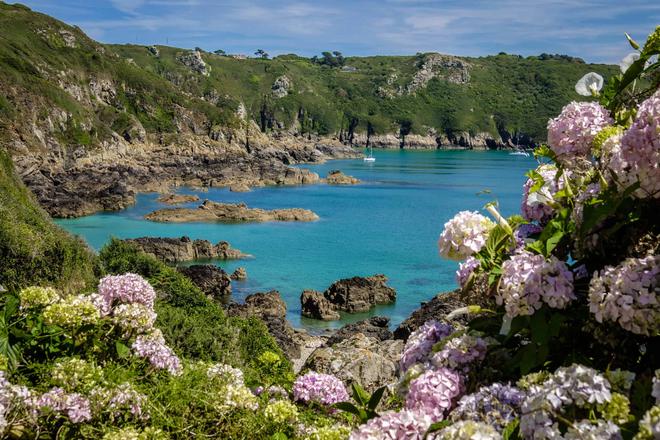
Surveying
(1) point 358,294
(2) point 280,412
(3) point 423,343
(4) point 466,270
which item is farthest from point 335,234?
(3) point 423,343

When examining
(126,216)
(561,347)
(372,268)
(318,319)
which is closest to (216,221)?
(126,216)

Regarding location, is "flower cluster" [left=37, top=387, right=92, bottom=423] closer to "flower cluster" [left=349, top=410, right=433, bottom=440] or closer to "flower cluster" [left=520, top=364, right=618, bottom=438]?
"flower cluster" [left=349, top=410, right=433, bottom=440]

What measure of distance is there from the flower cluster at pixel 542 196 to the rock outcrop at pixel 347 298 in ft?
83.3

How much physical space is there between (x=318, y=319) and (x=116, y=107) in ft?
313

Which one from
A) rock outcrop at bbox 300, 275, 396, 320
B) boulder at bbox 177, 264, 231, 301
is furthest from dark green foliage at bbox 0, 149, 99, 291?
rock outcrop at bbox 300, 275, 396, 320

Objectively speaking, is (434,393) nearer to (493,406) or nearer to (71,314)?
(493,406)

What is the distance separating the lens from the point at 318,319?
28.2 m

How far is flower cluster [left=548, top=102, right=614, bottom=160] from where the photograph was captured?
300cm

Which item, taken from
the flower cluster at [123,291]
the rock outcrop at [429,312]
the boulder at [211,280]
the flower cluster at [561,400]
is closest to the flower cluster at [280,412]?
the flower cluster at [123,291]

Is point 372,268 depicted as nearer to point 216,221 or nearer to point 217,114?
point 216,221

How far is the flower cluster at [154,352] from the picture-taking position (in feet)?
14.1

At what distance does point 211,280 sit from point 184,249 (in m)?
9.32

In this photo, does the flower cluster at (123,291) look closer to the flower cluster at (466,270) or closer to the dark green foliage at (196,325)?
the dark green foliage at (196,325)

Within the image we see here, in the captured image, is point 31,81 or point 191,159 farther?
point 191,159
